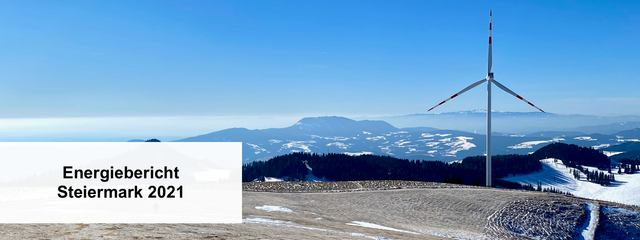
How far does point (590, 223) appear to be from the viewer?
36.0m

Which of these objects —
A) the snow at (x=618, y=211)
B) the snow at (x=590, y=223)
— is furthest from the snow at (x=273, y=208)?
the snow at (x=618, y=211)

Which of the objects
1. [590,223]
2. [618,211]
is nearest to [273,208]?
[590,223]

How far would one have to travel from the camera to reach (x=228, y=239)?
1794 centimetres

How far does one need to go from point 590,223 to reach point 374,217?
20.2m

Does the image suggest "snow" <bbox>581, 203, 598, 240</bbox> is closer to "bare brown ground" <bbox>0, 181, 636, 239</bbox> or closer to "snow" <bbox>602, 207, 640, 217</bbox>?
"bare brown ground" <bbox>0, 181, 636, 239</bbox>

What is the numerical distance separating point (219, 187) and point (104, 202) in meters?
16.6

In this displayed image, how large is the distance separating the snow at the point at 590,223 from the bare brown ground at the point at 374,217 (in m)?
0.74

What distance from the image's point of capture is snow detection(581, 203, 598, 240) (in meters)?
33.5

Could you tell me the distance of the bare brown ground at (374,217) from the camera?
18078mm

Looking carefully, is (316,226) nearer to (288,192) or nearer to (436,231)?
(436,231)

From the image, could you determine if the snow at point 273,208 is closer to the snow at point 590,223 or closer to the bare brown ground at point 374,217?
the bare brown ground at point 374,217

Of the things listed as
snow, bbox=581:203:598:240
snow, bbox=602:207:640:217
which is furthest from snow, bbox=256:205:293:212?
snow, bbox=602:207:640:217

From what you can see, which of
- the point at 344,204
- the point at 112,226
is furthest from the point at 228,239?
the point at 344,204

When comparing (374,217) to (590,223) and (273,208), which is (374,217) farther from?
(590,223)
